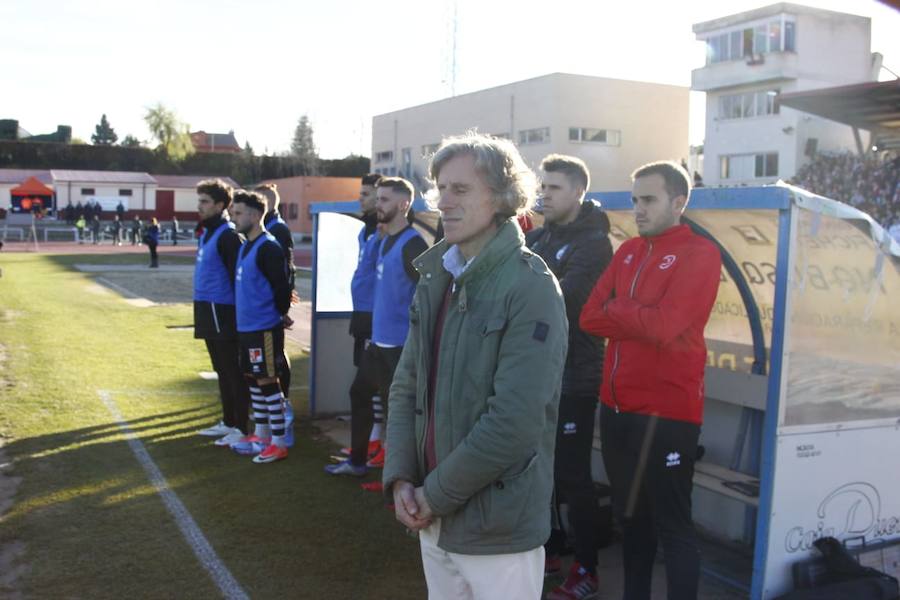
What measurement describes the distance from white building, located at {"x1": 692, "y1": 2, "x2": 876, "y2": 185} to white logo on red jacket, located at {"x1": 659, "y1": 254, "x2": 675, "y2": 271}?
39497mm

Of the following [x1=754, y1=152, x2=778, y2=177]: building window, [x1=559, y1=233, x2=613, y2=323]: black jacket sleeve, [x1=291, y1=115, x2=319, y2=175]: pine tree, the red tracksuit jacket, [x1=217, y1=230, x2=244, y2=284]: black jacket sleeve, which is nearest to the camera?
the red tracksuit jacket

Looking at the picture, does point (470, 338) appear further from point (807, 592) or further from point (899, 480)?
point (899, 480)

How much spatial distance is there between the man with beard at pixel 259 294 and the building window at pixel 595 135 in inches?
1721

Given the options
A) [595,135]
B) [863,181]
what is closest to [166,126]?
[595,135]

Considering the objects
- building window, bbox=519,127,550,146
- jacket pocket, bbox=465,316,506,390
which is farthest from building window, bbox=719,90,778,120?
jacket pocket, bbox=465,316,506,390

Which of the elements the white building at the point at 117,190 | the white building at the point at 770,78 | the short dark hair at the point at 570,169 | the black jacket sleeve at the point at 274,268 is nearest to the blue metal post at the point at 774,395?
the short dark hair at the point at 570,169

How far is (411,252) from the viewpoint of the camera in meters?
5.68

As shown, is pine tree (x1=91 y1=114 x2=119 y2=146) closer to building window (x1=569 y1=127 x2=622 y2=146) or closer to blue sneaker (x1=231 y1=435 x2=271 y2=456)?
building window (x1=569 y1=127 x2=622 y2=146)

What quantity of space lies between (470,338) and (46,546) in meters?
3.67

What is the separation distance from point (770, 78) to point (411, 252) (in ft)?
134

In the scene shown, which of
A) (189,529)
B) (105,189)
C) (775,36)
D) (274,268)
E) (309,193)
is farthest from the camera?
(105,189)

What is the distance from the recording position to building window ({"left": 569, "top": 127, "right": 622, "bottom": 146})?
A: 4884 cm

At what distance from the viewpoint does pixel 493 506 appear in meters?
2.45

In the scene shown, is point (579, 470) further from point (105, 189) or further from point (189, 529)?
point (105, 189)
